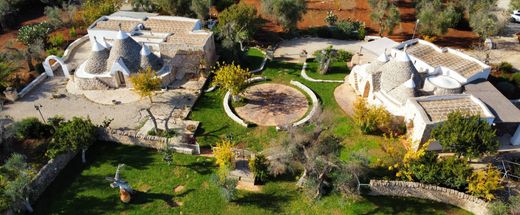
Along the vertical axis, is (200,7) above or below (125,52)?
above

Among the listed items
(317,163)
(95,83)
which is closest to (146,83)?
(95,83)

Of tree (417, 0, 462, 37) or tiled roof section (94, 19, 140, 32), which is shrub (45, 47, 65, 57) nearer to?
tiled roof section (94, 19, 140, 32)

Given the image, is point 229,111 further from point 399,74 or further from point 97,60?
point 399,74

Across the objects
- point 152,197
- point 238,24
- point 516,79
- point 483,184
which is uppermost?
point 238,24

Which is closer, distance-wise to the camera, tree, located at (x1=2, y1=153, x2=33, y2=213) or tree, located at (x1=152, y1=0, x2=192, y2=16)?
tree, located at (x1=2, y1=153, x2=33, y2=213)

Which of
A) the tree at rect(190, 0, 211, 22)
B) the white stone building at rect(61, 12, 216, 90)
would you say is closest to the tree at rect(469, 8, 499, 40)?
the white stone building at rect(61, 12, 216, 90)

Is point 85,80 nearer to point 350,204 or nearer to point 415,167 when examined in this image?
point 350,204

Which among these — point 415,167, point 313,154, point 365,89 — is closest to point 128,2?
point 365,89
